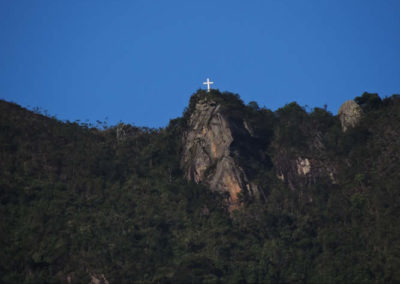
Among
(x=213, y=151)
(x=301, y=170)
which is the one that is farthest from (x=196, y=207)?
(x=301, y=170)

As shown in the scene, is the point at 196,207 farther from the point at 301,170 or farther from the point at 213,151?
the point at 301,170

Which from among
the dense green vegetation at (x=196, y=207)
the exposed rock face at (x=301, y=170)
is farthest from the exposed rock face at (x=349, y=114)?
the exposed rock face at (x=301, y=170)

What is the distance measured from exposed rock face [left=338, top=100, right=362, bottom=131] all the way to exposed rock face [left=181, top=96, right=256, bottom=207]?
11566 mm

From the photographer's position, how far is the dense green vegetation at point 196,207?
61688 mm

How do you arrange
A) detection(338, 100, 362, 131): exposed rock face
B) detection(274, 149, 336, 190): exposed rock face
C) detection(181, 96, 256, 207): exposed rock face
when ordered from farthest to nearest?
detection(338, 100, 362, 131): exposed rock face
detection(274, 149, 336, 190): exposed rock face
detection(181, 96, 256, 207): exposed rock face

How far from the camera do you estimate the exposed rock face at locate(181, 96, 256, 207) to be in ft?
235

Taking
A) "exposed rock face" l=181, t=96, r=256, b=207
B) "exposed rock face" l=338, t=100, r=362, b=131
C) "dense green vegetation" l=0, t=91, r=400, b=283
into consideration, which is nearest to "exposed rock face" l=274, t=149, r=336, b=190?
"dense green vegetation" l=0, t=91, r=400, b=283

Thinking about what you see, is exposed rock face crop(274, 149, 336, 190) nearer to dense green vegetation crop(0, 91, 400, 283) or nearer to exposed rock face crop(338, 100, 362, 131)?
dense green vegetation crop(0, 91, 400, 283)

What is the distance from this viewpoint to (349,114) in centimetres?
7862

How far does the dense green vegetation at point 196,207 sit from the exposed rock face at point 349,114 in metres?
1.57

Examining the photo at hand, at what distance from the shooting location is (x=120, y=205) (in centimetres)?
7169

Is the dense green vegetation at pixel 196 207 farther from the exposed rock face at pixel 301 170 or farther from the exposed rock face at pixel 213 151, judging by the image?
the exposed rock face at pixel 213 151

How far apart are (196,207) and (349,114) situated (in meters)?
21.7

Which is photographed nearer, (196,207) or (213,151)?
(196,207)
